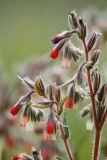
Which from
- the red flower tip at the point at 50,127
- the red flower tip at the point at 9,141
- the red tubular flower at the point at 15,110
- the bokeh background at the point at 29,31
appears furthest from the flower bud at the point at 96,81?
the bokeh background at the point at 29,31

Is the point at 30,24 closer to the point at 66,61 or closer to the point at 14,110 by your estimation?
the point at 66,61

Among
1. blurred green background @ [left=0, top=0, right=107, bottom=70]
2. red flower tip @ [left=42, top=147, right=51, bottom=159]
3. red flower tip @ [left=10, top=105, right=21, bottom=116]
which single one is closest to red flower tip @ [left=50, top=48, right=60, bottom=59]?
red flower tip @ [left=10, top=105, right=21, bottom=116]

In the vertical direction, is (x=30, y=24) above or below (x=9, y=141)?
above

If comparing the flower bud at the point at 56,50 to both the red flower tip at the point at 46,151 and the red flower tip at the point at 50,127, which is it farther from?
the red flower tip at the point at 46,151

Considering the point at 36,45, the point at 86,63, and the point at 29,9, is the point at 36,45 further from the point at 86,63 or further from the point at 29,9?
the point at 86,63

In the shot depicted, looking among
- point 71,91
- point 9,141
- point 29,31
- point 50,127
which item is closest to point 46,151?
point 9,141

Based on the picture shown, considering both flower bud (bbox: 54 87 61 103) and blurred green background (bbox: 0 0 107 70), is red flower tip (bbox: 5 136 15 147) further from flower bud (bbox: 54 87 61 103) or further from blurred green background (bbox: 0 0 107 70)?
blurred green background (bbox: 0 0 107 70)

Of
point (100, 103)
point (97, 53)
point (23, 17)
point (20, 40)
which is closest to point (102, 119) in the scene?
point (100, 103)
